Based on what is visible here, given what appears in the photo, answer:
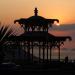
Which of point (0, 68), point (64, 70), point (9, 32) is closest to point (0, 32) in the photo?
point (9, 32)

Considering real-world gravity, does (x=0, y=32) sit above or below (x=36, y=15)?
below

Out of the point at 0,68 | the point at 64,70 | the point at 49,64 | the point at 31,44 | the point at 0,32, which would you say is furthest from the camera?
the point at 31,44

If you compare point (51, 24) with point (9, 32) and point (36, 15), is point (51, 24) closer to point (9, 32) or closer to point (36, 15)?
point (36, 15)

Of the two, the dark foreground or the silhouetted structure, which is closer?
the dark foreground

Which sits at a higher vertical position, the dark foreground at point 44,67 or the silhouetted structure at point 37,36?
the silhouetted structure at point 37,36

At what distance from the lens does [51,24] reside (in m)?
44.8

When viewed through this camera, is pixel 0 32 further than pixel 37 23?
No

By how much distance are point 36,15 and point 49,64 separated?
17.6 ft

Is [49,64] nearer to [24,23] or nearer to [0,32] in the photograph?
[24,23]

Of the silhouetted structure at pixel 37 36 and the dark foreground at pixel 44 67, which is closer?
the dark foreground at pixel 44 67

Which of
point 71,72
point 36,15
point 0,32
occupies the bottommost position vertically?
point 71,72

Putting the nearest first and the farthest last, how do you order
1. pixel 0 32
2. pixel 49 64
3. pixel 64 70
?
pixel 0 32, pixel 64 70, pixel 49 64

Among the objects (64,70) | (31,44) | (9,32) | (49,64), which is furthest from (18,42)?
(9,32)

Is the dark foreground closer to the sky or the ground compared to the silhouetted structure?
closer to the ground
